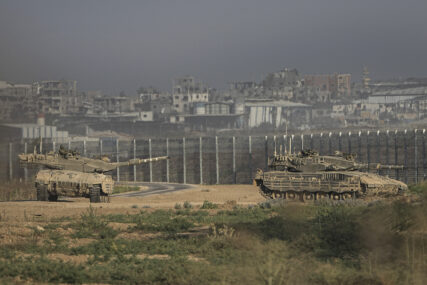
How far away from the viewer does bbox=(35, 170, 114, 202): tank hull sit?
43062mm

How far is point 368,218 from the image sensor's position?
77.8 feet

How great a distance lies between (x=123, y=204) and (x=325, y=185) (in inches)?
404

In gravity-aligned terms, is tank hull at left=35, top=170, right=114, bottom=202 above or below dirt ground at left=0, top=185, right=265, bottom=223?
above

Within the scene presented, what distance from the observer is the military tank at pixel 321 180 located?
3853cm

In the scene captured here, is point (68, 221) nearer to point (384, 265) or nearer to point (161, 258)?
point (161, 258)

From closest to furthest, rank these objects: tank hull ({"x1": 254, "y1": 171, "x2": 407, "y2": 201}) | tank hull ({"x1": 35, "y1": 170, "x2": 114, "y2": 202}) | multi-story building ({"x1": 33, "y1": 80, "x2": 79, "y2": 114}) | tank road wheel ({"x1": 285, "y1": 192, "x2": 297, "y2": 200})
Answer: tank hull ({"x1": 254, "y1": 171, "x2": 407, "y2": 201})
tank road wheel ({"x1": 285, "y1": 192, "x2": 297, "y2": 200})
tank hull ({"x1": 35, "y1": 170, "x2": 114, "y2": 202})
multi-story building ({"x1": 33, "y1": 80, "x2": 79, "y2": 114})

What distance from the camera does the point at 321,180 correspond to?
39.8 metres

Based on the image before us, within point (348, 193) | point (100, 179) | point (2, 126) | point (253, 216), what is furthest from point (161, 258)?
point (2, 126)

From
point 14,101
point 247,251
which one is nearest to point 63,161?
point 247,251

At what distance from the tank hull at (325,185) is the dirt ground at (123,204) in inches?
97.8

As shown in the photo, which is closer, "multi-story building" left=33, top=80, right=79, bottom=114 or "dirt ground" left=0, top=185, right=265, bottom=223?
"dirt ground" left=0, top=185, right=265, bottom=223

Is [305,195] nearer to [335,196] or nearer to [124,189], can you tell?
[335,196]

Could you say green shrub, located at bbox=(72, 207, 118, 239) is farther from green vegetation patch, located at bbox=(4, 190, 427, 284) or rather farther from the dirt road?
the dirt road

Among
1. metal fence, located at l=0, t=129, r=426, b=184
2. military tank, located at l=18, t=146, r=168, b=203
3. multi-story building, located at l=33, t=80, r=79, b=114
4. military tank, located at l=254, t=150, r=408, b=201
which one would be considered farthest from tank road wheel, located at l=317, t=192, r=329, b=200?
multi-story building, located at l=33, t=80, r=79, b=114
